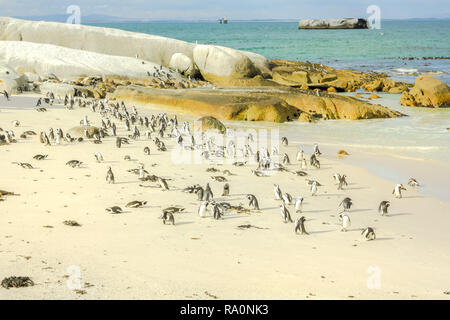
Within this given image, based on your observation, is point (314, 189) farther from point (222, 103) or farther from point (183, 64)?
point (183, 64)

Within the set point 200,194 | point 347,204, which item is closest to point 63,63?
point 200,194

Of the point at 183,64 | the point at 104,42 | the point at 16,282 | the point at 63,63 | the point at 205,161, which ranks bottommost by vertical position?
the point at 205,161

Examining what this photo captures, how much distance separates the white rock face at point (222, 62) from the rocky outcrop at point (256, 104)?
37.8 ft

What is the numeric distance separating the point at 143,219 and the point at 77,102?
1747cm

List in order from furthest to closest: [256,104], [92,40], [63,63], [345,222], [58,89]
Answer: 1. [92,40]
2. [63,63]
3. [58,89]
4. [256,104]
5. [345,222]

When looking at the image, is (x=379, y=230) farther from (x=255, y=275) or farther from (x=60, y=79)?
(x=60, y=79)

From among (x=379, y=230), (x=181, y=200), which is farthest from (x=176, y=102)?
(x=379, y=230)

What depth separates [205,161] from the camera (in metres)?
16.8

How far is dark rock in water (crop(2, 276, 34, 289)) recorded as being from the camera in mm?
7477

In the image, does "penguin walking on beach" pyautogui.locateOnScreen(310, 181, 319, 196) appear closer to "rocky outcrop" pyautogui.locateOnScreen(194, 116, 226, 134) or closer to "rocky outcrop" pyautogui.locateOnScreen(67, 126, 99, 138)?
"rocky outcrop" pyautogui.locateOnScreen(67, 126, 99, 138)

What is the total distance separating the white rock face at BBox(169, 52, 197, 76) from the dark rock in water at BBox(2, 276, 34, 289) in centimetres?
3552

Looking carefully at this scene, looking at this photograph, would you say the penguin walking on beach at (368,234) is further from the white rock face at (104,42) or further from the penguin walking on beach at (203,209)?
the white rock face at (104,42)

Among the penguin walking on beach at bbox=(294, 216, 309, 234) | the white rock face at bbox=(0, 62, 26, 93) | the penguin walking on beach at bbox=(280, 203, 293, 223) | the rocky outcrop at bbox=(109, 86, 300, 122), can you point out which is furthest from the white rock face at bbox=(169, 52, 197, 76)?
the penguin walking on beach at bbox=(294, 216, 309, 234)

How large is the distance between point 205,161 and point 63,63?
22611 millimetres
